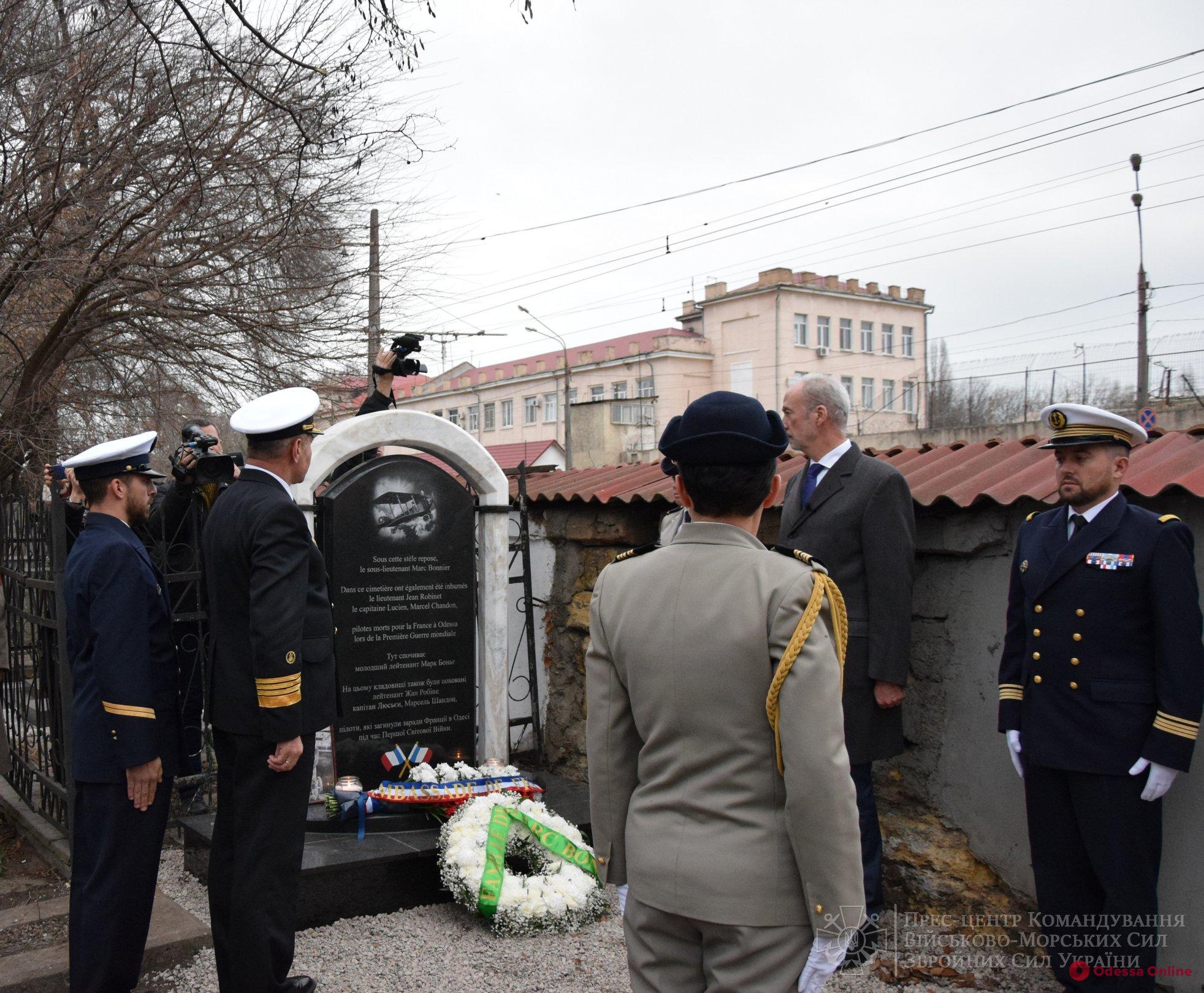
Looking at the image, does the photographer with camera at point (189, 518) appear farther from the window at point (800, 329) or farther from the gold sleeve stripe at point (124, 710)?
the window at point (800, 329)

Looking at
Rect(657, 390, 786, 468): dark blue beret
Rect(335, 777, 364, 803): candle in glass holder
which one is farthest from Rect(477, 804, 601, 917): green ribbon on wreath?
Rect(657, 390, 786, 468): dark blue beret

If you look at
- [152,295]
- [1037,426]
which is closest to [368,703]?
[152,295]

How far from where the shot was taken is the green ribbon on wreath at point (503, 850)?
4074 mm

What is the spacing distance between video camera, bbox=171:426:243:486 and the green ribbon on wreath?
1907mm

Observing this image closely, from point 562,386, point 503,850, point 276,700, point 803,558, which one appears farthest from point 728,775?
point 562,386

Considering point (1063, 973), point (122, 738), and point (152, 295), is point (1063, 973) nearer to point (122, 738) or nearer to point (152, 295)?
point (122, 738)

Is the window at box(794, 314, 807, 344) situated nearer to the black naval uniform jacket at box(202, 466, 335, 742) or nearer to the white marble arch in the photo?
the white marble arch

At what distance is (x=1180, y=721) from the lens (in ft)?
9.74

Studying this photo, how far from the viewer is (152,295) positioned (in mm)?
6871

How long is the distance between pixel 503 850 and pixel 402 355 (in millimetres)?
2585

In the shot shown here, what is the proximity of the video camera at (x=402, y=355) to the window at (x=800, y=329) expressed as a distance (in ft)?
146

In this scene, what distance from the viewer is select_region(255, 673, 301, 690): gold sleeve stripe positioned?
3.12 meters

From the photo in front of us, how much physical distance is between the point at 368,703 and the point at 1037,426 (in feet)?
58.0

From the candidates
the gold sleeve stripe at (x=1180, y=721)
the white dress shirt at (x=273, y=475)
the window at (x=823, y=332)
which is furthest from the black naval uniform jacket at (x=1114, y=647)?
the window at (x=823, y=332)
